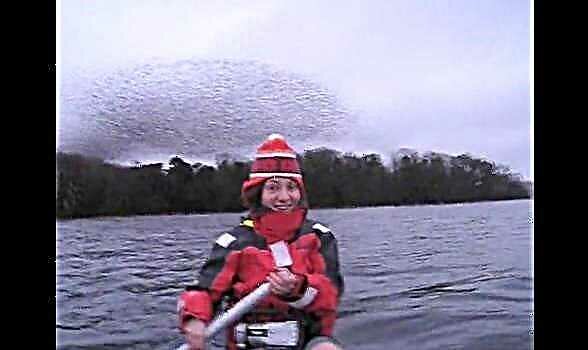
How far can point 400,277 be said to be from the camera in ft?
8.11

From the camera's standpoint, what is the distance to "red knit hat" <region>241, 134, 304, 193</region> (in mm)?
2350

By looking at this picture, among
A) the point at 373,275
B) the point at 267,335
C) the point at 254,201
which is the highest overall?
the point at 254,201

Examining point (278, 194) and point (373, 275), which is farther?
point (373, 275)

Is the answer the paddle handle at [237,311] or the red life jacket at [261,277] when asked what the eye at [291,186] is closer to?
the red life jacket at [261,277]

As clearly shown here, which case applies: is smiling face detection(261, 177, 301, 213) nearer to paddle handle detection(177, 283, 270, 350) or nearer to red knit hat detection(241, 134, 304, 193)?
red knit hat detection(241, 134, 304, 193)

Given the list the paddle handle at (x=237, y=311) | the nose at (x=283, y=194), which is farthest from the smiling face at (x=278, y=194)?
the paddle handle at (x=237, y=311)

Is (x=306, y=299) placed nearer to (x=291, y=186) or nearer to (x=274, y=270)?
(x=274, y=270)

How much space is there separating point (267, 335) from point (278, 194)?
0.36m

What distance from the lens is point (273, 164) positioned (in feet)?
7.73

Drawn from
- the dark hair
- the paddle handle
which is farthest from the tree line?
the paddle handle

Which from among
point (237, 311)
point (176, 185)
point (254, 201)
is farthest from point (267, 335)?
point (176, 185)
